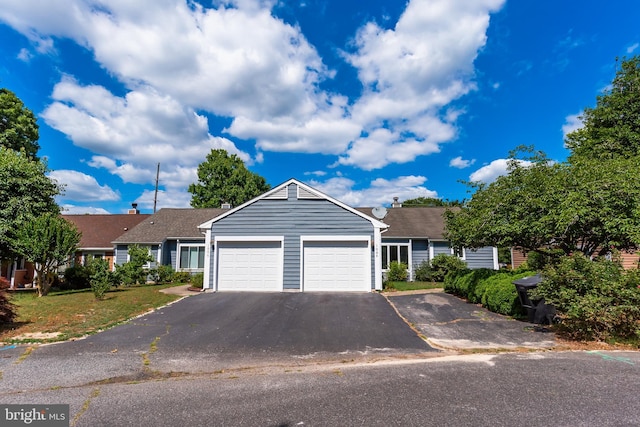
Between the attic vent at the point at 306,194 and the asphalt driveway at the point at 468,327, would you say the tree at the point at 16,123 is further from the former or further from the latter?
the asphalt driveway at the point at 468,327

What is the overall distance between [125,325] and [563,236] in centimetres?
1122

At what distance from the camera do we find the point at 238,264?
1484 cm

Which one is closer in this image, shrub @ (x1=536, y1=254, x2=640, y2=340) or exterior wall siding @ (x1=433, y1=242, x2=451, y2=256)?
shrub @ (x1=536, y1=254, x2=640, y2=340)

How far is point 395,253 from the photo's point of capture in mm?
19359

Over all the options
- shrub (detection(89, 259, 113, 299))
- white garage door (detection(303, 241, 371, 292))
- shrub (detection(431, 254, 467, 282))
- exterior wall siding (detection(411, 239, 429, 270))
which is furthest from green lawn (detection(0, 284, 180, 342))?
shrub (detection(431, 254, 467, 282))

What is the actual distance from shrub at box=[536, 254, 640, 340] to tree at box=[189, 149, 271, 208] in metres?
33.6

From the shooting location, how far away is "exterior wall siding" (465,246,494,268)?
1938 centimetres

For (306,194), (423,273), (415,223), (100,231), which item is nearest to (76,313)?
(306,194)

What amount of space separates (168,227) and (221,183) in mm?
17387

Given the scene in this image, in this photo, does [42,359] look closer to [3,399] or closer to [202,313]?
[3,399]

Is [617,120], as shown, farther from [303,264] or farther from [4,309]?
[4,309]

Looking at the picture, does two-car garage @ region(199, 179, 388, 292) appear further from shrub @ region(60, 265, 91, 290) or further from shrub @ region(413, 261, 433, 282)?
shrub @ region(60, 265, 91, 290)

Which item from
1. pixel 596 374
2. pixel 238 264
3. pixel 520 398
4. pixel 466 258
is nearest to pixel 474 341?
pixel 596 374

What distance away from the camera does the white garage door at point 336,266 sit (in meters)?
14.5
